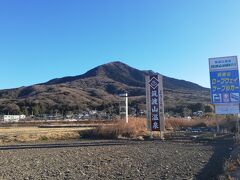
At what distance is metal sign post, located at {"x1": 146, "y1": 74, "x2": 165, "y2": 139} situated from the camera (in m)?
26.2

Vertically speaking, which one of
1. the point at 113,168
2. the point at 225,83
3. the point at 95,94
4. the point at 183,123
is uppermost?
the point at 95,94

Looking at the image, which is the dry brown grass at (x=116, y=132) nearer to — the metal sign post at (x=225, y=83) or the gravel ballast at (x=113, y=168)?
the metal sign post at (x=225, y=83)

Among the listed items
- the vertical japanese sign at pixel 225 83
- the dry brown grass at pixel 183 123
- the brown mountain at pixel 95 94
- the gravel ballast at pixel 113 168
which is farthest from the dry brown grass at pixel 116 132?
the brown mountain at pixel 95 94

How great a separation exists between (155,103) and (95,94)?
5006 inches

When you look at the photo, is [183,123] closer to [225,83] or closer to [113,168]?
[225,83]

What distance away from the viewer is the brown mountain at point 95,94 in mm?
116800

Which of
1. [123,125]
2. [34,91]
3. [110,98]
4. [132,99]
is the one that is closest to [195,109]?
[132,99]

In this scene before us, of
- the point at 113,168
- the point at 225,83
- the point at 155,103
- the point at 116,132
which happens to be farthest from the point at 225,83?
the point at 113,168

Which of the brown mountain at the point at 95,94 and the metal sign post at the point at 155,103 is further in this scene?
the brown mountain at the point at 95,94

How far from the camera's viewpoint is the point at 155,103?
86.4 ft

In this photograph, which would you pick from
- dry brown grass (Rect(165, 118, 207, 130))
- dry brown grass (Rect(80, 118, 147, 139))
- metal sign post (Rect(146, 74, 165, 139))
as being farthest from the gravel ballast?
dry brown grass (Rect(165, 118, 207, 130))

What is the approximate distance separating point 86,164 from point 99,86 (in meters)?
160

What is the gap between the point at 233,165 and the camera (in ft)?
36.8

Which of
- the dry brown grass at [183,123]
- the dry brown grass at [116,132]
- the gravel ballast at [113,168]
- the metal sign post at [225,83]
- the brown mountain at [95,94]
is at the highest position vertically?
the brown mountain at [95,94]
